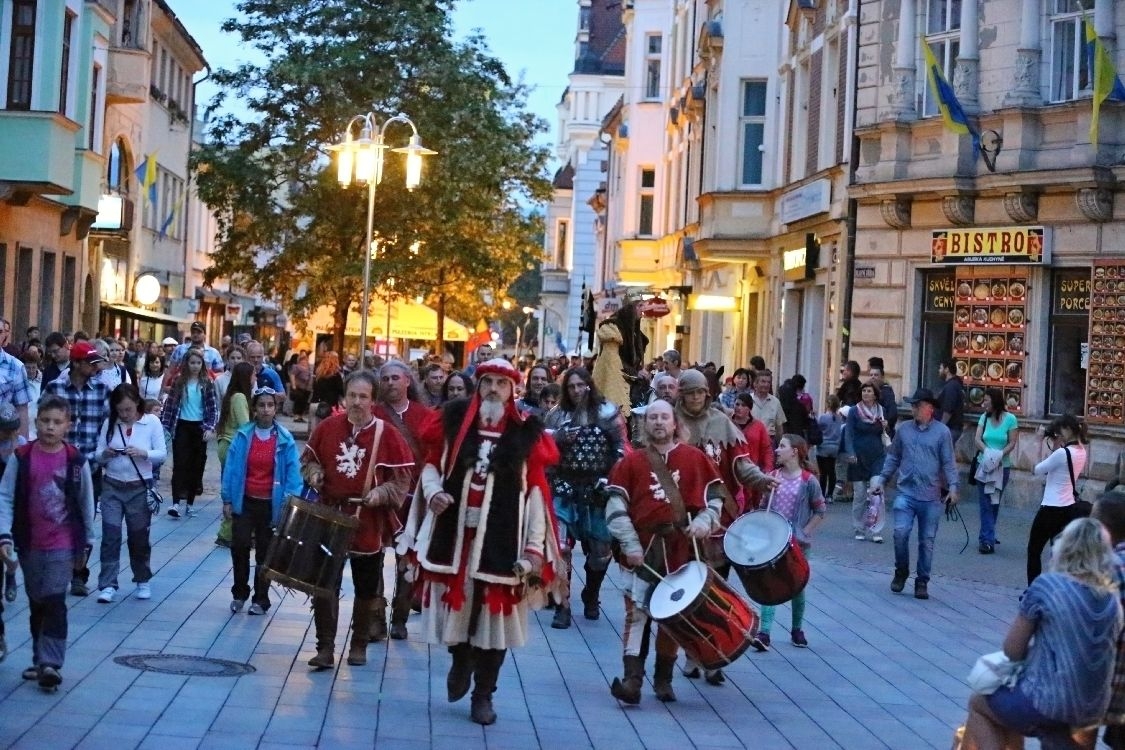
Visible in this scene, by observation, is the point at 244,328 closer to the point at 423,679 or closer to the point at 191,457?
the point at 191,457

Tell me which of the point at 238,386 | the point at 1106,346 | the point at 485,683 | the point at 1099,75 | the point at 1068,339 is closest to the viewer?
the point at 485,683

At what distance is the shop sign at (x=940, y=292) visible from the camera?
26125mm

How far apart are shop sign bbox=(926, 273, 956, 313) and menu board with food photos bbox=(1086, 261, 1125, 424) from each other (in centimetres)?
286

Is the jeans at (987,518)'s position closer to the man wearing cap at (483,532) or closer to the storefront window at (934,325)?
the storefront window at (934,325)

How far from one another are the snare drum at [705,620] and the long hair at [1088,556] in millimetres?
3138

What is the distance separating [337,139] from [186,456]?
19.8 m

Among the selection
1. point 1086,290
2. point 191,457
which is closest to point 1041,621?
point 191,457

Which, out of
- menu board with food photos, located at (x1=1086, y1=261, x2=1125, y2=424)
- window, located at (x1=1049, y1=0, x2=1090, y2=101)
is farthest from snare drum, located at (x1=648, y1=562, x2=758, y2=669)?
window, located at (x1=1049, y1=0, x2=1090, y2=101)

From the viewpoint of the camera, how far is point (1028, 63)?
2398 cm

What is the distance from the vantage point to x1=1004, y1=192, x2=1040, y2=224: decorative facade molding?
24156 millimetres

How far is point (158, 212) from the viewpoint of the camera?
51.2m

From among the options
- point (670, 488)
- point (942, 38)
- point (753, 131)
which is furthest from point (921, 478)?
point (753, 131)

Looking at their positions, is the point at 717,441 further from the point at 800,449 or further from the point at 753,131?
the point at 753,131

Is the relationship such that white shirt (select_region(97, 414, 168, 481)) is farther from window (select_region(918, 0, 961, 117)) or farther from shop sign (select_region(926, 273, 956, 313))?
window (select_region(918, 0, 961, 117))
